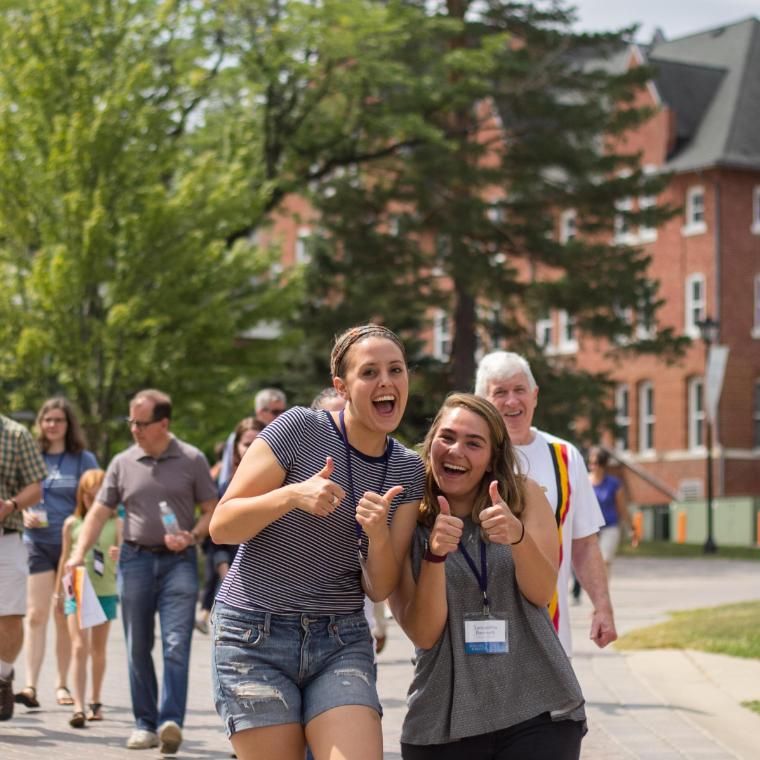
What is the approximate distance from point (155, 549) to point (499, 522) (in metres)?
4.93

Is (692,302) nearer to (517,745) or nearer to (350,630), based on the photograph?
(350,630)

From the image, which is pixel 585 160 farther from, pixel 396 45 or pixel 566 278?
pixel 396 45

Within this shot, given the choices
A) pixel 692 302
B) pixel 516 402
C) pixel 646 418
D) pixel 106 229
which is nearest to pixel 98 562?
pixel 516 402

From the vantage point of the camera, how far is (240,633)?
16.7 feet

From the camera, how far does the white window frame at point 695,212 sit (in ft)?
195

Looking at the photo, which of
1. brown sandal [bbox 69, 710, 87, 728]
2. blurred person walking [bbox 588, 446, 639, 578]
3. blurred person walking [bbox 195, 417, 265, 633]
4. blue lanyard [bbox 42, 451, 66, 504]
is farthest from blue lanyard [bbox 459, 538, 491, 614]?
blurred person walking [bbox 588, 446, 639, 578]

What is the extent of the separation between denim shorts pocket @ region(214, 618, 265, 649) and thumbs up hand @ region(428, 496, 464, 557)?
1.90 feet

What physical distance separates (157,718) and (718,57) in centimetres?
5895

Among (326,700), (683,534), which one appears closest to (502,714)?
(326,700)

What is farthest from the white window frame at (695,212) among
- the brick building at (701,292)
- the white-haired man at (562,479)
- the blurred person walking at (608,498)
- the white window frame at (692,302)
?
the white-haired man at (562,479)

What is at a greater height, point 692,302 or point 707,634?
point 692,302

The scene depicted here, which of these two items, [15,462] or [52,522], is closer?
[15,462]

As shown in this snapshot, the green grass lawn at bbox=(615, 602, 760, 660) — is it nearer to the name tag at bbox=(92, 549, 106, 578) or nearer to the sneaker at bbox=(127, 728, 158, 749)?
the name tag at bbox=(92, 549, 106, 578)

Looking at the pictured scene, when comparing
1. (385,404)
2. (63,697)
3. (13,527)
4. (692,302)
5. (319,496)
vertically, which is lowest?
(63,697)
